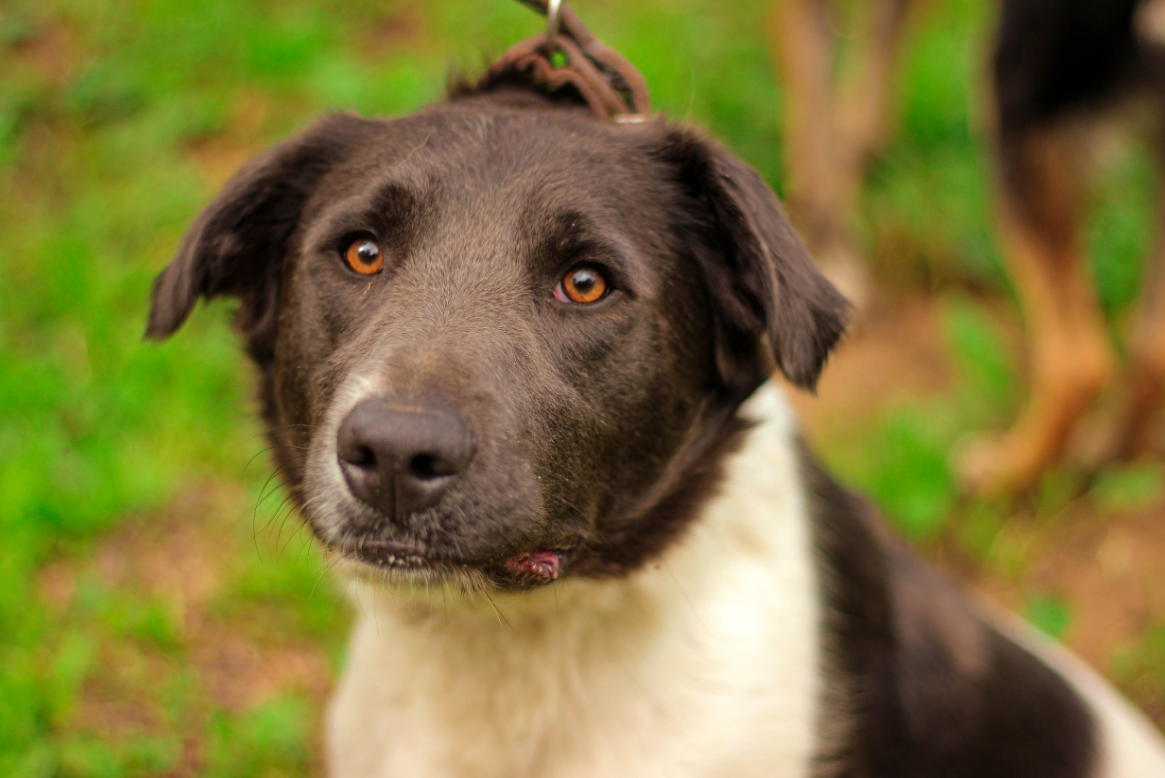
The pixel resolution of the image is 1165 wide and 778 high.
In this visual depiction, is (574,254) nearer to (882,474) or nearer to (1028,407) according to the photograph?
(882,474)

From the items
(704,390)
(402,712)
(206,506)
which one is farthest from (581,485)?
(206,506)

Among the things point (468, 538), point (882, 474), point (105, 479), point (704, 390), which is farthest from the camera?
point (882, 474)

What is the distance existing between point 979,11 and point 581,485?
5004 millimetres

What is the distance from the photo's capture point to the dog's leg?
368 cm

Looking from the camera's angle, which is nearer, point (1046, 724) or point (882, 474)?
point (1046, 724)

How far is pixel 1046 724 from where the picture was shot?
95.6 inches

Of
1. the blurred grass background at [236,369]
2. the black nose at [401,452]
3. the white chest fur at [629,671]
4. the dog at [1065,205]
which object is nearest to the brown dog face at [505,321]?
the black nose at [401,452]

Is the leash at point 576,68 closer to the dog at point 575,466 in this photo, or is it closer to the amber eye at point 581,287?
the dog at point 575,466

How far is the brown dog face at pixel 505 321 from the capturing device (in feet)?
5.66

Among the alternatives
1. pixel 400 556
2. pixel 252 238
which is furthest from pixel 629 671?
pixel 252 238

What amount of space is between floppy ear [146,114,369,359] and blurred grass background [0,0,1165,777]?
0.31 metres

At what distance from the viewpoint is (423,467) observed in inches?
64.6

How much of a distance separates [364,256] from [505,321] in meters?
0.36

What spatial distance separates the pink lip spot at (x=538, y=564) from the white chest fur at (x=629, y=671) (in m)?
0.14
